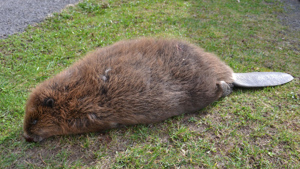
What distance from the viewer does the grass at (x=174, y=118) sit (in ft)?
7.86

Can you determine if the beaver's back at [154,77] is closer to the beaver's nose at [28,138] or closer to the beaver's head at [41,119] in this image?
the beaver's head at [41,119]

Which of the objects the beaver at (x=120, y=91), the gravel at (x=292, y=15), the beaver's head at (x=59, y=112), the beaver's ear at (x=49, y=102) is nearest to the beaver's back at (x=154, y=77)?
the beaver at (x=120, y=91)

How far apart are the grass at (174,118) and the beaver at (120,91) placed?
20 centimetres

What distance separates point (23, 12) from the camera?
17.2 feet

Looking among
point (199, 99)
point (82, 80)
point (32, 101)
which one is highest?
point (82, 80)

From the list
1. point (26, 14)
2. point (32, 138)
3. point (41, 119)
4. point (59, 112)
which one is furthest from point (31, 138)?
point (26, 14)

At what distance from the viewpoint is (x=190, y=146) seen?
252cm

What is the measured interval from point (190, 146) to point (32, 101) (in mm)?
1844

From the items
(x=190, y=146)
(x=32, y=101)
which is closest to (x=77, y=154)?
(x=32, y=101)

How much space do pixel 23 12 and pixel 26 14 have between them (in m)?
0.17

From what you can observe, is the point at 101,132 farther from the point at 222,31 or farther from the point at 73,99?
the point at 222,31

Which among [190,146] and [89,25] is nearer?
[190,146]

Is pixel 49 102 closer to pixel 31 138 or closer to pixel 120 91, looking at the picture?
pixel 31 138

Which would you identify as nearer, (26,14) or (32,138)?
(32,138)
